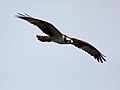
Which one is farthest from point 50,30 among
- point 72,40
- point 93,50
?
point 93,50

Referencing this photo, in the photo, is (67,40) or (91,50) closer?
(67,40)

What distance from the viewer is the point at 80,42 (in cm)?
1953

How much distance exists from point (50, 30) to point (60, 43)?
0.69 metres

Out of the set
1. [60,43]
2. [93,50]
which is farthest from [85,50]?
[60,43]

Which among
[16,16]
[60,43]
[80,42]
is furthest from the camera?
[80,42]

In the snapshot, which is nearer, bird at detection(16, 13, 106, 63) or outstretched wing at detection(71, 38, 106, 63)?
bird at detection(16, 13, 106, 63)

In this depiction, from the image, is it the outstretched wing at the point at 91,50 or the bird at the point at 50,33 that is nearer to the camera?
the bird at the point at 50,33

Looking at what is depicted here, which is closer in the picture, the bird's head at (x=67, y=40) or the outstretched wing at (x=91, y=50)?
the bird's head at (x=67, y=40)

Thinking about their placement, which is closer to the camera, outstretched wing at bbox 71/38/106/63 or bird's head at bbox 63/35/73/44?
bird's head at bbox 63/35/73/44

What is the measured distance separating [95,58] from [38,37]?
297 cm

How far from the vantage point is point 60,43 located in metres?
18.2

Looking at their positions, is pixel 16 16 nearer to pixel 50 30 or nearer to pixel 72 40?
pixel 50 30

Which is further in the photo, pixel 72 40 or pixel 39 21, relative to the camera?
pixel 72 40

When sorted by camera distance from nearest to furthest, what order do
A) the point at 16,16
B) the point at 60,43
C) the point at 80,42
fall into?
1. the point at 16,16
2. the point at 60,43
3. the point at 80,42
